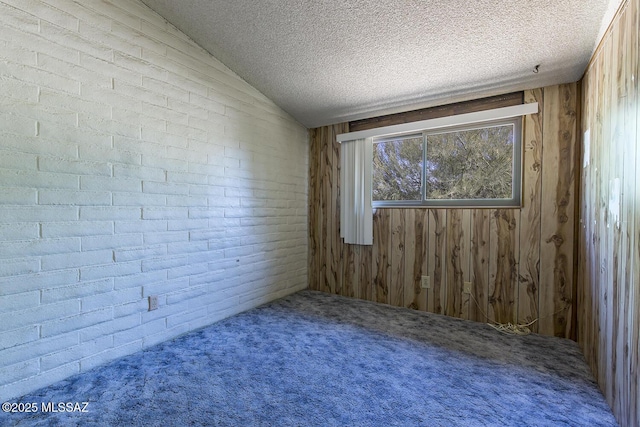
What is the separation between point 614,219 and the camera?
4.83 feet

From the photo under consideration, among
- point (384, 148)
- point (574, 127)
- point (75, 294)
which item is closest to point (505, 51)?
point (574, 127)

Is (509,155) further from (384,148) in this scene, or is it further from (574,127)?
(384,148)

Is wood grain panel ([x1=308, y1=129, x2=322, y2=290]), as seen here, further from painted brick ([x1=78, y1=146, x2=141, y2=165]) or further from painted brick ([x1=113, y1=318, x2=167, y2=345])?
painted brick ([x1=78, y1=146, x2=141, y2=165])

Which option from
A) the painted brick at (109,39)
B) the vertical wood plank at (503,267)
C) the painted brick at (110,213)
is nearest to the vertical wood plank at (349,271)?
the vertical wood plank at (503,267)

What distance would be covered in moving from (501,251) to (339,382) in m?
1.90

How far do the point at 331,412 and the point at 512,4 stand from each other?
98.7 inches

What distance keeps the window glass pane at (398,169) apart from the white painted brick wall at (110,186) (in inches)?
57.4

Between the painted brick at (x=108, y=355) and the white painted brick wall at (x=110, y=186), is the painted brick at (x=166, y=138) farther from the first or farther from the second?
the painted brick at (x=108, y=355)

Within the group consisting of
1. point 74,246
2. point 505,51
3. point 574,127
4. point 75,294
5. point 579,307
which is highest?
point 505,51

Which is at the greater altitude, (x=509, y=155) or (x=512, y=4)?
(x=512, y=4)

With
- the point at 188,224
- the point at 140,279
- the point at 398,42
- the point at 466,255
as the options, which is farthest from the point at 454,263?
the point at 140,279

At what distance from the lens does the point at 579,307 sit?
221 cm

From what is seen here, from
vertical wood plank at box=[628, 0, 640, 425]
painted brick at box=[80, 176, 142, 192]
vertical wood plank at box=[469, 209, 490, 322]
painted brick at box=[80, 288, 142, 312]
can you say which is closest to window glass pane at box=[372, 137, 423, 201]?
vertical wood plank at box=[469, 209, 490, 322]

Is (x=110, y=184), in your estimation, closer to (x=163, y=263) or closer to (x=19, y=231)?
(x=19, y=231)
